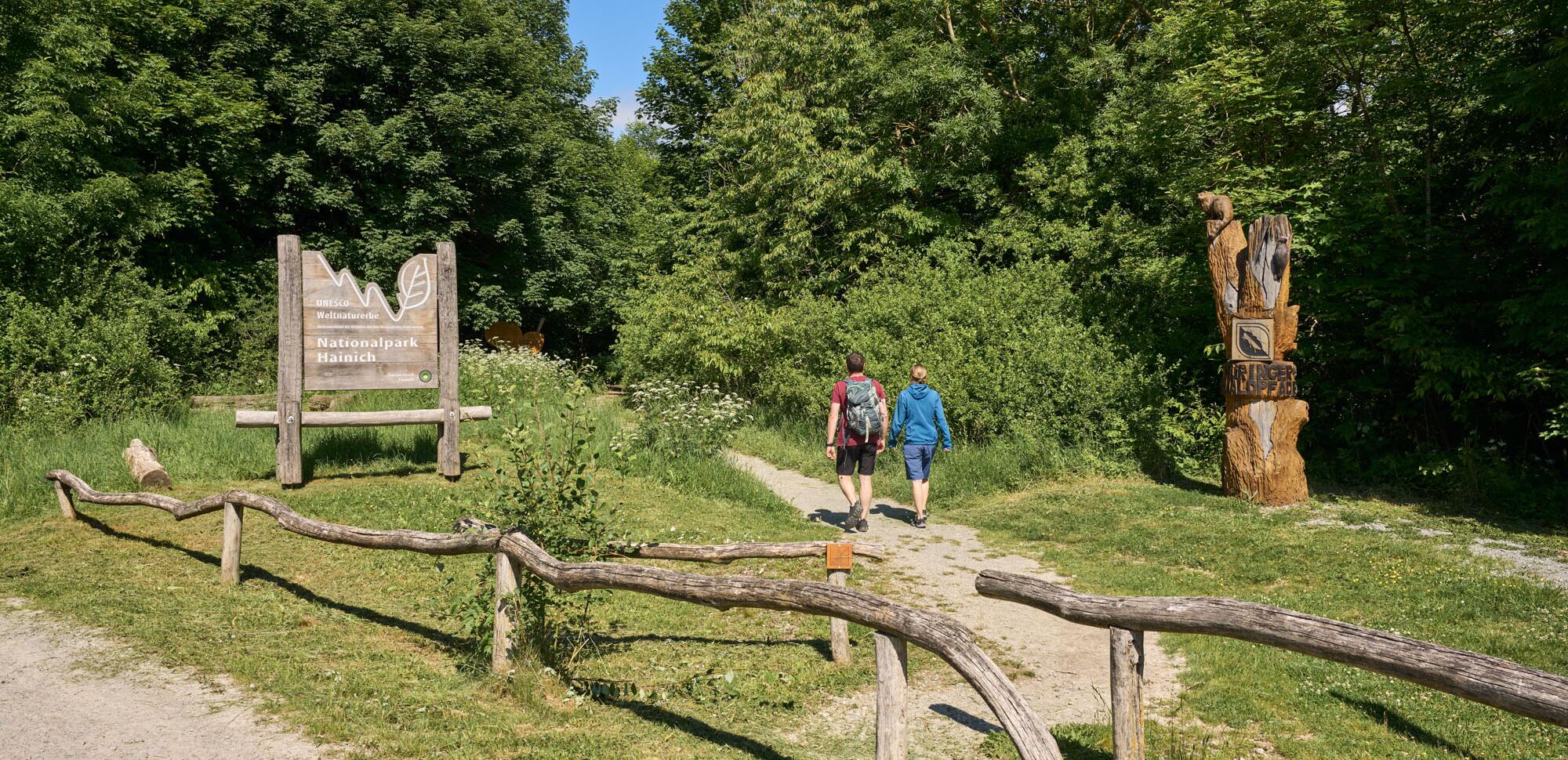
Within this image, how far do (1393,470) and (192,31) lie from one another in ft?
83.5

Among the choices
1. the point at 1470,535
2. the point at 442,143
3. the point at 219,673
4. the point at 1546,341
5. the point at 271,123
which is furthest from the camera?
the point at 442,143

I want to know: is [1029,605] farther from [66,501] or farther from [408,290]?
[66,501]

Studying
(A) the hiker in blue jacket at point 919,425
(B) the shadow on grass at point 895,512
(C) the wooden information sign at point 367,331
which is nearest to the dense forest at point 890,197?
(B) the shadow on grass at point 895,512

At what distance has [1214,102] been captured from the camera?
14930mm

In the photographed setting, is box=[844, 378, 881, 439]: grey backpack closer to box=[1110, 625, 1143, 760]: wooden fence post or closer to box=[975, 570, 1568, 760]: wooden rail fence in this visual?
box=[975, 570, 1568, 760]: wooden rail fence

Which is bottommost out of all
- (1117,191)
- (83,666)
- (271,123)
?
(83,666)

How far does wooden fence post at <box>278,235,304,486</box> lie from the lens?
1090 cm

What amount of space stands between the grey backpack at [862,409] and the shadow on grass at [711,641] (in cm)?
346

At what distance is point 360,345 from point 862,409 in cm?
609

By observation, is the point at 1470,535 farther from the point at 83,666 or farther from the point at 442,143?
the point at 442,143

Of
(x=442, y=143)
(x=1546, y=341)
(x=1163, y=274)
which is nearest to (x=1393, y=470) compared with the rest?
(x=1546, y=341)

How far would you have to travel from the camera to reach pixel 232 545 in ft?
25.7

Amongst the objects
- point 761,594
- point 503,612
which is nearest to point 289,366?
point 503,612

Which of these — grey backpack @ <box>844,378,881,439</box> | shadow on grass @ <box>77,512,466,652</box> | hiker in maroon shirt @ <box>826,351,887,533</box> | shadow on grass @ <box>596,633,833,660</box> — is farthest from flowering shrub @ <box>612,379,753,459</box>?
shadow on grass @ <box>596,633,833,660</box>
